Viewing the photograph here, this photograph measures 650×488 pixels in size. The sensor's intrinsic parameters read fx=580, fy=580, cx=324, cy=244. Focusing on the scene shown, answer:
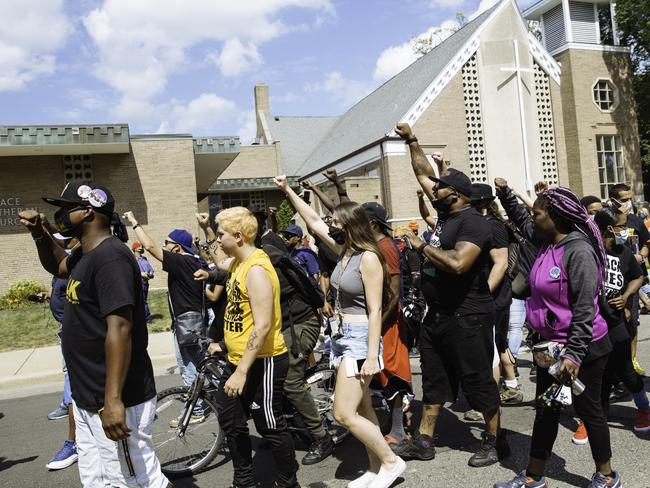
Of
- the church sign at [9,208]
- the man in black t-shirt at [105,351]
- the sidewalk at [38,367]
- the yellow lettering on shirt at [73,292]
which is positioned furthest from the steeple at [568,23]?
the yellow lettering on shirt at [73,292]

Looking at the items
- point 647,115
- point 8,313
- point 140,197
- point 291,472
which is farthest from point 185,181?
point 647,115

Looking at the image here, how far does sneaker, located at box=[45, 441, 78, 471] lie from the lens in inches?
190

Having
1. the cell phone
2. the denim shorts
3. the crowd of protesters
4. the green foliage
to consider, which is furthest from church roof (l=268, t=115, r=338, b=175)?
the cell phone

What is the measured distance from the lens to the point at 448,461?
4.36 metres

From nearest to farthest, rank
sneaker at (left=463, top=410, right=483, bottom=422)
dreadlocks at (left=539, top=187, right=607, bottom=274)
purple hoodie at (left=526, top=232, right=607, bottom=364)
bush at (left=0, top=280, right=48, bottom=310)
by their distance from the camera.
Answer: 1. purple hoodie at (left=526, top=232, right=607, bottom=364)
2. dreadlocks at (left=539, top=187, right=607, bottom=274)
3. sneaker at (left=463, top=410, right=483, bottom=422)
4. bush at (left=0, top=280, right=48, bottom=310)

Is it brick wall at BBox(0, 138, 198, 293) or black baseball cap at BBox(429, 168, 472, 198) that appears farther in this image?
brick wall at BBox(0, 138, 198, 293)

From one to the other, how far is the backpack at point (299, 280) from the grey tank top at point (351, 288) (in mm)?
633

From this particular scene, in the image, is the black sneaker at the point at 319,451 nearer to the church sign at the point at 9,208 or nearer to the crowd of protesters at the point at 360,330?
the crowd of protesters at the point at 360,330

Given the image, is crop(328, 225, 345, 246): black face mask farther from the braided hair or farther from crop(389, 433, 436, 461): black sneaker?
crop(389, 433, 436, 461): black sneaker

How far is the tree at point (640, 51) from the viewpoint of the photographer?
28.6 m

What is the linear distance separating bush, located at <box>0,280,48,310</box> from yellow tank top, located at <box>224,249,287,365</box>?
1643cm

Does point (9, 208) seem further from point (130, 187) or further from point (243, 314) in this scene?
point (243, 314)

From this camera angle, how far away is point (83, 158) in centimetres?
2044

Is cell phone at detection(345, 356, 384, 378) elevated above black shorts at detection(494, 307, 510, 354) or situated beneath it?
elevated above
